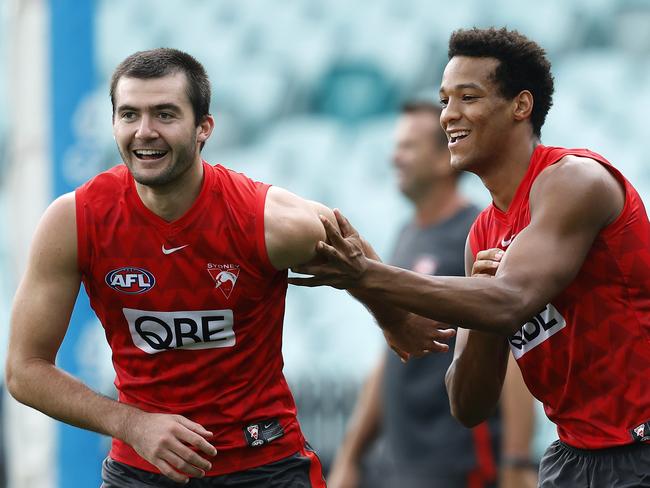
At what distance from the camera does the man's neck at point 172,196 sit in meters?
4.84

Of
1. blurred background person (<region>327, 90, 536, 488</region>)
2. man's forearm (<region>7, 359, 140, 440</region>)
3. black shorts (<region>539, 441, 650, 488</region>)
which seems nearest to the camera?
black shorts (<region>539, 441, 650, 488</region>)

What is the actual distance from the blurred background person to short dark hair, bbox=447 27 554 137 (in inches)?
87.6

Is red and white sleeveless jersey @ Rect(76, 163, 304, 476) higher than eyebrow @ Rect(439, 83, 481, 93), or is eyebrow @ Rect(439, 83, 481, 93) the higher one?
eyebrow @ Rect(439, 83, 481, 93)

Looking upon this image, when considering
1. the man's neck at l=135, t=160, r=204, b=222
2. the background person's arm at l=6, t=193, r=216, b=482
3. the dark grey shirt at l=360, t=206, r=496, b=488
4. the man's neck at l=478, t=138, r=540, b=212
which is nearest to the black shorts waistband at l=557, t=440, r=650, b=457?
the man's neck at l=478, t=138, r=540, b=212

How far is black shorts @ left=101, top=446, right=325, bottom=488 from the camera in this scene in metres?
4.78

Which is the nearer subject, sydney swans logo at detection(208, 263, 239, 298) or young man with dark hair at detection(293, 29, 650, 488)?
young man with dark hair at detection(293, 29, 650, 488)

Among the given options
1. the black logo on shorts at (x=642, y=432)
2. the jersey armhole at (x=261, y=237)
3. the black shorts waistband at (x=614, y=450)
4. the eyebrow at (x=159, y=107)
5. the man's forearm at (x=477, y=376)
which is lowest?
the black shorts waistband at (x=614, y=450)

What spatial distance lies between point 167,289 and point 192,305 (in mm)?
102

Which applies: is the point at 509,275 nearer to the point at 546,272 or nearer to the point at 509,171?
the point at 546,272

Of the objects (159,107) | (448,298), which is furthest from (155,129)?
(448,298)

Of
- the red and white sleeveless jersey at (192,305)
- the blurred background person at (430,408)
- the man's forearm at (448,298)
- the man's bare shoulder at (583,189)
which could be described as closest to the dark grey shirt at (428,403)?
the blurred background person at (430,408)

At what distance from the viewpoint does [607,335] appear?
450 centimetres

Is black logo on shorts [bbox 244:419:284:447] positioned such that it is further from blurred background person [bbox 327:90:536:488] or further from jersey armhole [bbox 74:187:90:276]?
blurred background person [bbox 327:90:536:488]

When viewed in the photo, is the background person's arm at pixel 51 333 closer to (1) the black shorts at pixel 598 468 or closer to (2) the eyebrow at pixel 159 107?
(2) the eyebrow at pixel 159 107
